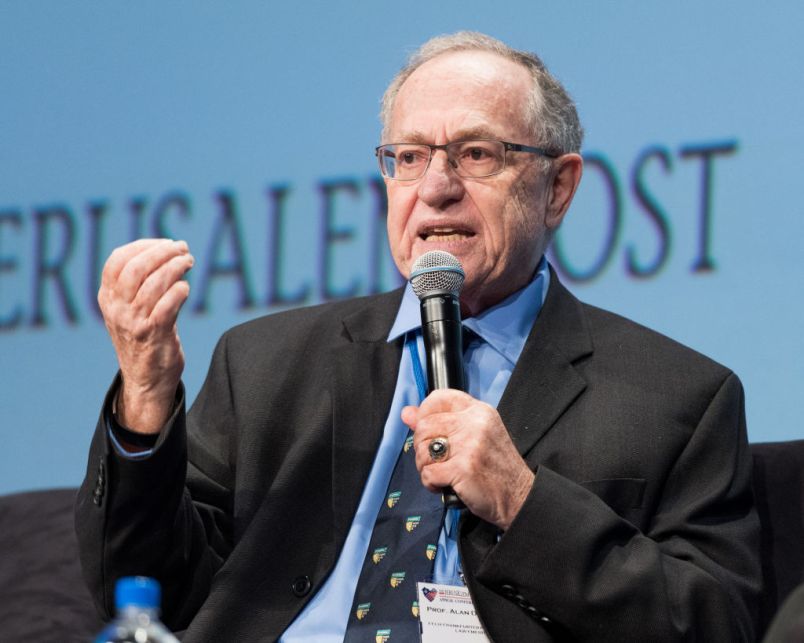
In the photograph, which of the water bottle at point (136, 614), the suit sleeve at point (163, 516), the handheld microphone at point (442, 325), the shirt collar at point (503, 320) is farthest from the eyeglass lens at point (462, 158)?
the water bottle at point (136, 614)

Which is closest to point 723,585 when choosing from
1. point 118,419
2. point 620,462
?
point 620,462

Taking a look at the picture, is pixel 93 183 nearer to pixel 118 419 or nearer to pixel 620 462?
pixel 118 419

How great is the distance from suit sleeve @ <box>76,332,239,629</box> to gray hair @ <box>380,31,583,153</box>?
2.83 feet

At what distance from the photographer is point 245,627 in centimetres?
225

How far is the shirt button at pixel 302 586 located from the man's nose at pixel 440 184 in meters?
0.76

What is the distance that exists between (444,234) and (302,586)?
73 cm

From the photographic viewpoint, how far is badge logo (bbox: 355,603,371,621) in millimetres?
2207

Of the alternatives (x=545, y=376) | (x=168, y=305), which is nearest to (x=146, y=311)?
(x=168, y=305)

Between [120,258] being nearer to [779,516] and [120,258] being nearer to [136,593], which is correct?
[136,593]

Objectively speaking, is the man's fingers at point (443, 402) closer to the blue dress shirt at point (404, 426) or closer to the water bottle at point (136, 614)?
the blue dress shirt at point (404, 426)

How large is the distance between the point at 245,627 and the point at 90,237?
4.88ft

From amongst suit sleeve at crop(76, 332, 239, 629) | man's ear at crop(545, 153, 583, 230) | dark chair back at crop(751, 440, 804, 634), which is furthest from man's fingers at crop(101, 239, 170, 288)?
dark chair back at crop(751, 440, 804, 634)

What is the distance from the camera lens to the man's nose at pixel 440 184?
2447mm

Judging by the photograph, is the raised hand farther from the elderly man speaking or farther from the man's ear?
the man's ear
